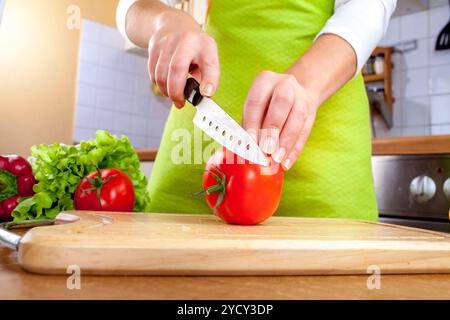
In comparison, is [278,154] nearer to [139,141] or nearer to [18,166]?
[18,166]

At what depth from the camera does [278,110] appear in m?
0.68

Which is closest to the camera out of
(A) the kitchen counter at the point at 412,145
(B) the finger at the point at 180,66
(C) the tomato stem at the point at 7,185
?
(B) the finger at the point at 180,66

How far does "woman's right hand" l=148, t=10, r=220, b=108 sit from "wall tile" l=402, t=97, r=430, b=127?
200 cm

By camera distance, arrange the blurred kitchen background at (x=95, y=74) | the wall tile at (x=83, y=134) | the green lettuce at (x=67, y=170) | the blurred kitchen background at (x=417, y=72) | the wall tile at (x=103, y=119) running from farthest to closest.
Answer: the wall tile at (x=103, y=119)
the wall tile at (x=83, y=134)
the blurred kitchen background at (x=417, y=72)
the blurred kitchen background at (x=95, y=74)
the green lettuce at (x=67, y=170)

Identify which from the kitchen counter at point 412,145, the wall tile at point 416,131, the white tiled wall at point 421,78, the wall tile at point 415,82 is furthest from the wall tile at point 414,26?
the kitchen counter at point 412,145

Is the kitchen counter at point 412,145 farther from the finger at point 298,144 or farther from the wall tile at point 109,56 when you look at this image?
the wall tile at point 109,56

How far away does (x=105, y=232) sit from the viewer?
1.84 feet

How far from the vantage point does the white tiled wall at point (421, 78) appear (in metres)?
2.41

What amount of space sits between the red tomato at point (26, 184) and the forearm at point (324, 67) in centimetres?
56

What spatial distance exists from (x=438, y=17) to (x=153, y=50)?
2131 mm

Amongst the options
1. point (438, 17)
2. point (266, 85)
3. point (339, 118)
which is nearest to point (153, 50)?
point (266, 85)

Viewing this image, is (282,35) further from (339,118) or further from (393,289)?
(393,289)

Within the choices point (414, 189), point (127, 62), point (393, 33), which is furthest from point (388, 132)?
point (127, 62)
